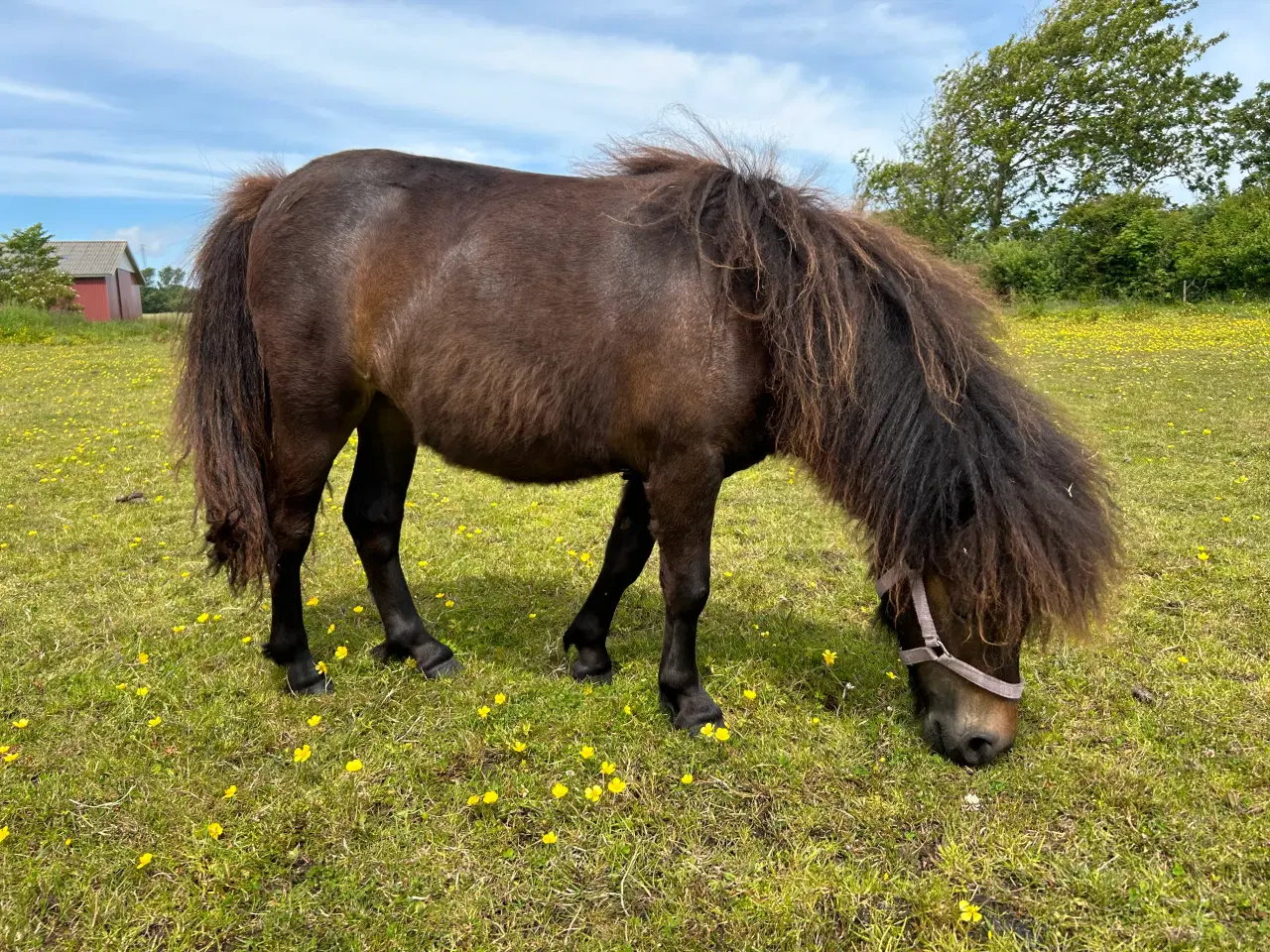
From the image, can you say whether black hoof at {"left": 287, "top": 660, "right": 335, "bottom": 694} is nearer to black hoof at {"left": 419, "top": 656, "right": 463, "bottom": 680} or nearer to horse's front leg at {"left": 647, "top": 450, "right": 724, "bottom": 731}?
black hoof at {"left": 419, "top": 656, "right": 463, "bottom": 680}

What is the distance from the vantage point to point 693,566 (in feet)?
9.88

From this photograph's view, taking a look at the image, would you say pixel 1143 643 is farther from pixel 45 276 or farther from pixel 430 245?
pixel 45 276

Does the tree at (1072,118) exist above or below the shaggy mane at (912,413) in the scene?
above

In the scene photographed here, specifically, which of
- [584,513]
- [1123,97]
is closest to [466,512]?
[584,513]

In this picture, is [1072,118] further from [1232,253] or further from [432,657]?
[432,657]

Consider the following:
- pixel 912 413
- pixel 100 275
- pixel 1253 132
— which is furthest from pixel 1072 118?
pixel 100 275

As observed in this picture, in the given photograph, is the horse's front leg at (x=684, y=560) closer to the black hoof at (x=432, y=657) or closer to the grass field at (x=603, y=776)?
the grass field at (x=603, y=776)

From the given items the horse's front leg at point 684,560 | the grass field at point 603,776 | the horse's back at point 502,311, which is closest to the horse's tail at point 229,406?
the horse's back at point 502,311

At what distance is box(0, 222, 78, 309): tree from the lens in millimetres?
42750

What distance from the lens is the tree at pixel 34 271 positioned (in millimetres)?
42750

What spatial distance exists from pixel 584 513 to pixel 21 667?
382 centimetres

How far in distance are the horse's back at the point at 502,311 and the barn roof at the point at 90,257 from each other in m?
60.2

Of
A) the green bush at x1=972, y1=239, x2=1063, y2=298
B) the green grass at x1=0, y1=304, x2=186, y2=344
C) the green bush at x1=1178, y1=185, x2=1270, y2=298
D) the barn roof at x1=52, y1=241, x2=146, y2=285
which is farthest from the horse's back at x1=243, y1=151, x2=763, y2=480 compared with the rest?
the barn roof at x1=52, y1=241, x2=146, y2=285

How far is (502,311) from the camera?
2.97 metres
